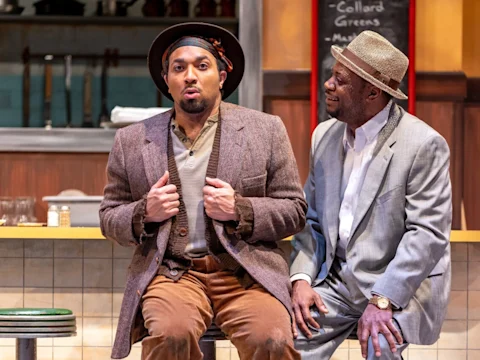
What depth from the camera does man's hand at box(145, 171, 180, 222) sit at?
3.61 m

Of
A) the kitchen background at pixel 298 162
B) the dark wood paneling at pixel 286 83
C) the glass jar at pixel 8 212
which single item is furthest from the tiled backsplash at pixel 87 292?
the dark wood paneling at pixel 286 83

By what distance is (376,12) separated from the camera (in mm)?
5344

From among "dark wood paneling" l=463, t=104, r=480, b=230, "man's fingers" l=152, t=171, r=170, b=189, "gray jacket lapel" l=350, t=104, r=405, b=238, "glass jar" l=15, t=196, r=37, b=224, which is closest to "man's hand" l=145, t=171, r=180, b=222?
"man's fingers" l=152, t=171, r=170, b=189

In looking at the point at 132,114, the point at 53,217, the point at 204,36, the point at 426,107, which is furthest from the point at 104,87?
the point at 204,36

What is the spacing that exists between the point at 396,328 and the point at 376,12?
2306 mm

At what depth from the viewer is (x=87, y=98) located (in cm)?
588

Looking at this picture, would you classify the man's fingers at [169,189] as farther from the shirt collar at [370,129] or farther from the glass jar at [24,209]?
the glass jar at [24,209]

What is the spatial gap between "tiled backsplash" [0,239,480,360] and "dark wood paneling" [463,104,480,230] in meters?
0.56

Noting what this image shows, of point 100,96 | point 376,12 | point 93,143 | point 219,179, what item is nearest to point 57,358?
point 93,143

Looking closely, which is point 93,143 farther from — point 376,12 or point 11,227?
point 376,12

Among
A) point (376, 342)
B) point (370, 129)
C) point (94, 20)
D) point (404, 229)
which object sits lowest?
point (376, 342)

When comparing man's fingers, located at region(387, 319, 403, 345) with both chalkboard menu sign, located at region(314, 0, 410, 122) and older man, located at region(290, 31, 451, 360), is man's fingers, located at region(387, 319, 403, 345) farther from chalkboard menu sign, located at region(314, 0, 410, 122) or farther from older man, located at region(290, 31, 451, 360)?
chalkboard menu sign, located at region(314, 0, 410, 122)

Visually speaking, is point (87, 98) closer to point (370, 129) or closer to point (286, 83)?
point (286, 83)

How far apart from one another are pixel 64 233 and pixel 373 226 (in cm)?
175
